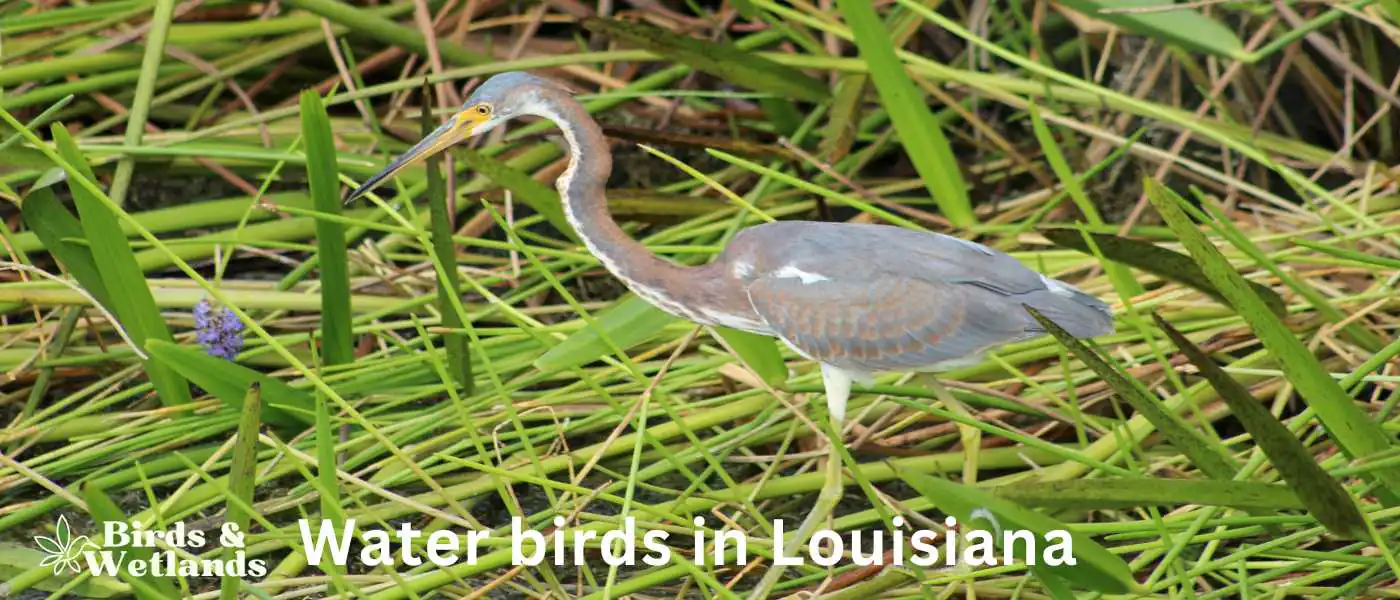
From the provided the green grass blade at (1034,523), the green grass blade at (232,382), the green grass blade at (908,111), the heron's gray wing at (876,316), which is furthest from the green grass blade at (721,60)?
the green grass blade at (1034,523)

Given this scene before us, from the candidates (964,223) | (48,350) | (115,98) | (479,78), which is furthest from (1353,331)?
(115,98)

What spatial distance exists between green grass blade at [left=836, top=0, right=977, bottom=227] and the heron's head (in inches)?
19.0

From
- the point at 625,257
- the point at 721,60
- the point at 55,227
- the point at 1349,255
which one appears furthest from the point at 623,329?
the point at 1349,255

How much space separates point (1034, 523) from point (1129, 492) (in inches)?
3.3

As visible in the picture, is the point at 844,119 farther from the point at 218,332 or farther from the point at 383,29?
the point at 218,332

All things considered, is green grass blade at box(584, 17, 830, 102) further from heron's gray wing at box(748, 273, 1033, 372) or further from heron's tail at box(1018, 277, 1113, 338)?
heron's tail at box(1018, 277, 1113, 338)

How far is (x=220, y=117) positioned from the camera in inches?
120

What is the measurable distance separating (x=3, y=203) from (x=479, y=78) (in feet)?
2.96

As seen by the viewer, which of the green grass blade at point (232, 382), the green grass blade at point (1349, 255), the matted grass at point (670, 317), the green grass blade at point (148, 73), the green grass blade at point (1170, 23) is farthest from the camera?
the green grass blade at point (148, 73)

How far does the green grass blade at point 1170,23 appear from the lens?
2.28 metres

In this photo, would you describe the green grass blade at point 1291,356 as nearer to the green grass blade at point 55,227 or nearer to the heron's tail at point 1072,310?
the heron's tail at point 1072,310

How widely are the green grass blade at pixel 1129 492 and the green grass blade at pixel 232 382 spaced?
973 mm

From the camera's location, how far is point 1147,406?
1337 millimetres

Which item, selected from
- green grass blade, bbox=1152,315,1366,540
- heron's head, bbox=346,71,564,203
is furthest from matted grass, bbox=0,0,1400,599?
heron's head, bbox=346,71,564,203
